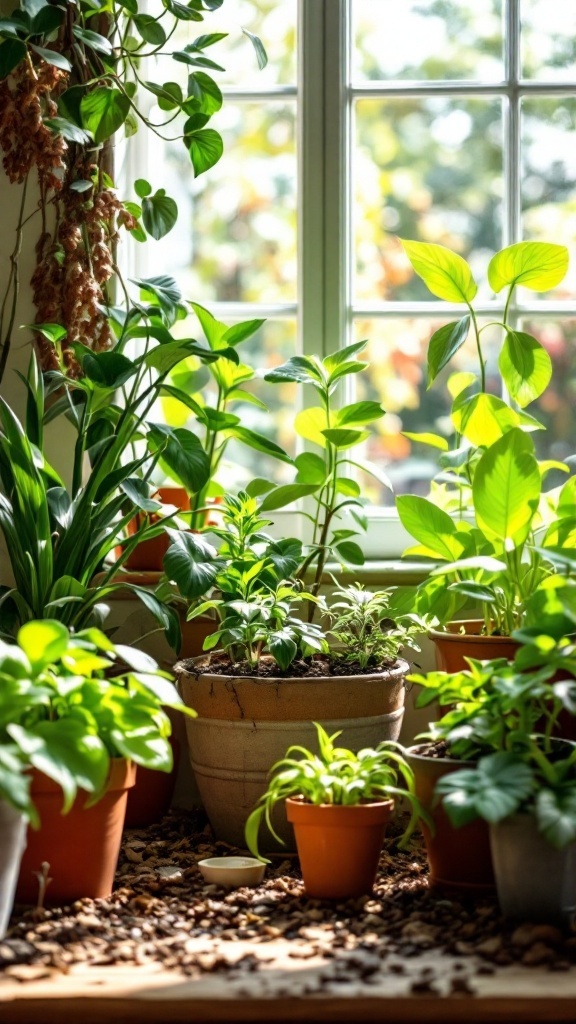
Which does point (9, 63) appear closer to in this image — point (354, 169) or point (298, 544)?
point (354, 169)

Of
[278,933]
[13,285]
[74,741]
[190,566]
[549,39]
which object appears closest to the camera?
[74,741]

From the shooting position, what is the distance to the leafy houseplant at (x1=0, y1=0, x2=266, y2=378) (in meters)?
1.89

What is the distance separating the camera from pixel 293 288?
2451mm

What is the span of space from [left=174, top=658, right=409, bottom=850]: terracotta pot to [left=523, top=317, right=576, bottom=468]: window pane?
2.79 feet

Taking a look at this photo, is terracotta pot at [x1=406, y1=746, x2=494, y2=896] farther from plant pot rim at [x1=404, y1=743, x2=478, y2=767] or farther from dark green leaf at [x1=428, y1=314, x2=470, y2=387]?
dark green leaf at [x1=428, y1=314, x2=470, y2=387]

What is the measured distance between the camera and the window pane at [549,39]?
7.61 feet

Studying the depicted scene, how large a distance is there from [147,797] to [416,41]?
1758 millimetres

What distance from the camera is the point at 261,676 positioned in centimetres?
180

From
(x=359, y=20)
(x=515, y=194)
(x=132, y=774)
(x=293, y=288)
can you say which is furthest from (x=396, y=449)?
(x=132, y=774)

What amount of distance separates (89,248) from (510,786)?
1294mm

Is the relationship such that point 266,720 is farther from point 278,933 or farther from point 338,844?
point 278,933

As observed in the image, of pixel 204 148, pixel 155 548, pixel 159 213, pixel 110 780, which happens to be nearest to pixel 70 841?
pixel 110 780

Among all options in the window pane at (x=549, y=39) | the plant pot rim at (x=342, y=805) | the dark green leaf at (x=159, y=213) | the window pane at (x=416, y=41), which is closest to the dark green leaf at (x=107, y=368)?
the dark green leaf at (x=159, y=213)

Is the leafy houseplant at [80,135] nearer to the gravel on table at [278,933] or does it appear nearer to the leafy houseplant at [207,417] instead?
the leafy houseplant at [207,417]
